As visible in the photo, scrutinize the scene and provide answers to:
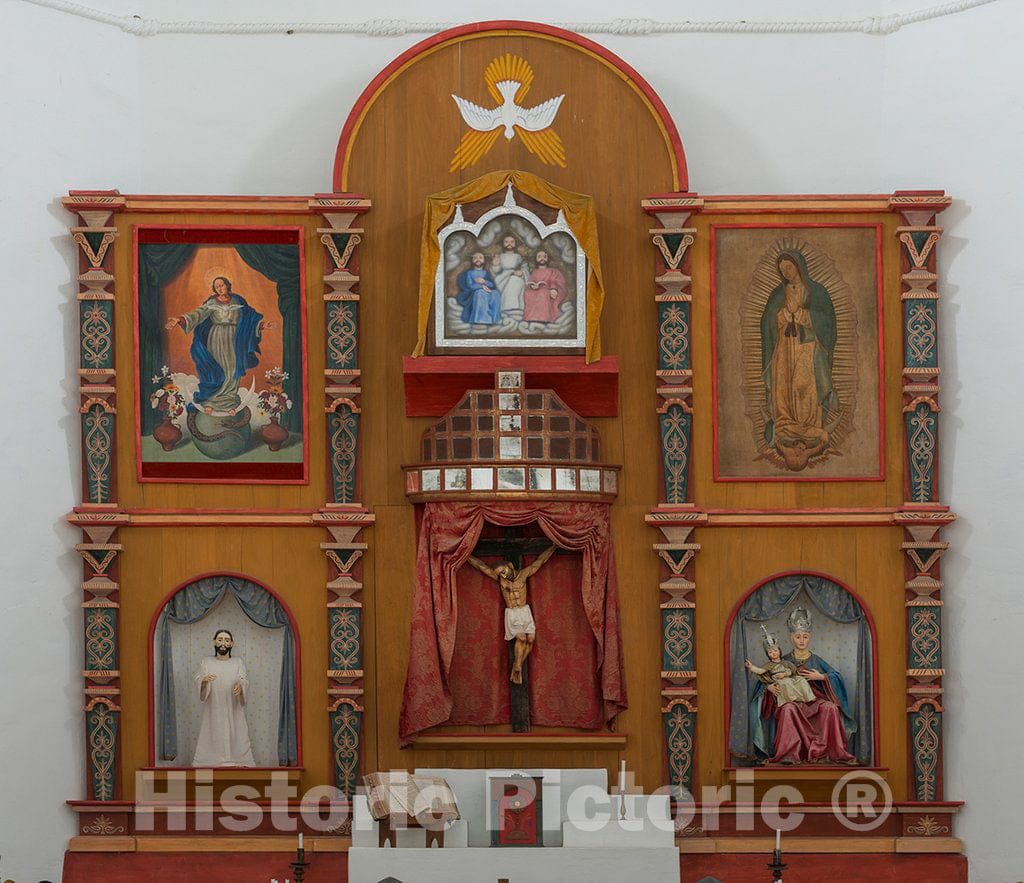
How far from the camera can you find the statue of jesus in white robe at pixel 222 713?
13914 millimetres

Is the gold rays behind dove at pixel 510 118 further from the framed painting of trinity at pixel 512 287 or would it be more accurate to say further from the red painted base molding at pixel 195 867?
the red painted base molding at pixel 195 867

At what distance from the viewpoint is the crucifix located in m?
13.9

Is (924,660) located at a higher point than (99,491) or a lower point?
lower

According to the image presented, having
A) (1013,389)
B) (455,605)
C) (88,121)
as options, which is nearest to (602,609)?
(455,605)

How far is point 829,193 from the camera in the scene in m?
14.7

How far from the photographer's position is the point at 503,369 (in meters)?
13.8

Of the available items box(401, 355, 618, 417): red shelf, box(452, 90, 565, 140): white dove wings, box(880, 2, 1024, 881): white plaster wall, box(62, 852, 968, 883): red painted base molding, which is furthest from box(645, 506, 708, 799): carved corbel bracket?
box(452, 90, 565, 140): white dove wings

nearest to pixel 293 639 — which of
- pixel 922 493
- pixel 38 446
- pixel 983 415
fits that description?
pixel 38 446

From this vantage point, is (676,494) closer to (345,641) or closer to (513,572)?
(513,572)

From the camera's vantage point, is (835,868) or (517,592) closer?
(835,868)

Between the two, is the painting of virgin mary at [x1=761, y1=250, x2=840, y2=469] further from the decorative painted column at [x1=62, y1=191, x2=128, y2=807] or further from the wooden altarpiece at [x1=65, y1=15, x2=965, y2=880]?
the decorative painted column at [x1=62, y1=191, x2=128, y2=807]

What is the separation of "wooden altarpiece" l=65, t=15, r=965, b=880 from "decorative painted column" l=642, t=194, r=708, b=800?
22mm

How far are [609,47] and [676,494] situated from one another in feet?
11.7

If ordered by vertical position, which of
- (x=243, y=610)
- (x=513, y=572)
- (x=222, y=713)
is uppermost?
(x=513, y=572)
